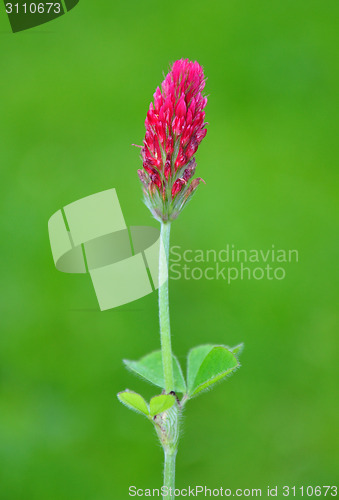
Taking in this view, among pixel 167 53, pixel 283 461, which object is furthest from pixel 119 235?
pixel 167 53

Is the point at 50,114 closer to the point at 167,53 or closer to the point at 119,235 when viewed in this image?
the point at 167,53

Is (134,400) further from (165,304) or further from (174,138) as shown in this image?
(174,138)

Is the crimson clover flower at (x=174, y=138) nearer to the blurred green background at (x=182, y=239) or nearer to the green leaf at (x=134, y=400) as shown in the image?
the green leaf at (x=134, y=400)

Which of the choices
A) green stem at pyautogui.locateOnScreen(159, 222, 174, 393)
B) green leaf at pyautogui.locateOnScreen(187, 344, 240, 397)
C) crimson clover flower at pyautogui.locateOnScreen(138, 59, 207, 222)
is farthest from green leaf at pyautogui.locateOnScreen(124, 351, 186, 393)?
crimson clover flower at pyautogui.locateOnScreen(138, 59, 207, 222)

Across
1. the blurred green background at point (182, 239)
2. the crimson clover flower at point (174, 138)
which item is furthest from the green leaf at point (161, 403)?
the blurred green background at point (182, 239)

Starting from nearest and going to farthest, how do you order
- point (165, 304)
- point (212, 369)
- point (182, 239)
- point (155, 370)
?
1. point (165, 304)
2. point (212, 369)
3. point (155, 370)
4. point (182, 239)

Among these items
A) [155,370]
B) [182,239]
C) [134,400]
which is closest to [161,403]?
[134,400]

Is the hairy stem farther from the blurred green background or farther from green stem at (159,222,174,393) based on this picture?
the blurred green background
